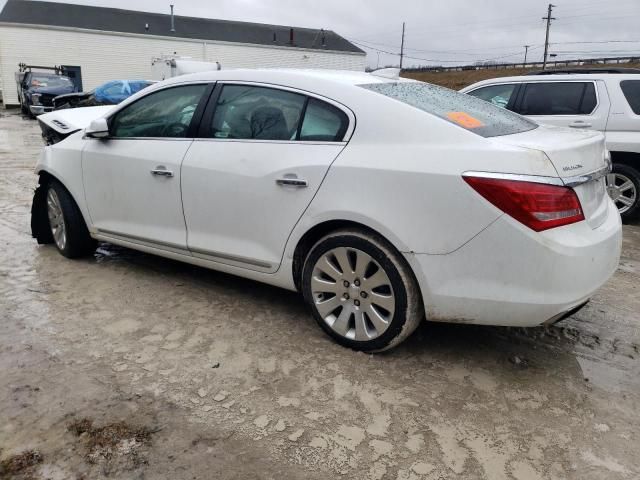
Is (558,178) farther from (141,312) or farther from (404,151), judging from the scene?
(141,312)

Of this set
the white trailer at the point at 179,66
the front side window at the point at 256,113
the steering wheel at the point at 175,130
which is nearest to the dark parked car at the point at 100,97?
the white trailer at the point at 179,66

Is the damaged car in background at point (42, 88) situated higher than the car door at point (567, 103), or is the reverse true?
the car door at point (567, 103)

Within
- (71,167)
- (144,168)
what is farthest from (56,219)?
(144,168)

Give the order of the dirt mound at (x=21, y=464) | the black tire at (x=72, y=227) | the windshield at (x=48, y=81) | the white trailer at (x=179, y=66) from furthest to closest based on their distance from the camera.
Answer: the white trailer at (x=179, y=66)
the windshield at (x=48, y=81)
the black tire at (x=72, y=227)
the dirt mound at (x=21, y=464)

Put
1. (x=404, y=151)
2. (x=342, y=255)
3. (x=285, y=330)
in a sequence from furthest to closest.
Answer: (x=285, y=330)
(x=342, y=255)
(x=404, y=151)

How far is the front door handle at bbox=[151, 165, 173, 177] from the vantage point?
12.2 ft

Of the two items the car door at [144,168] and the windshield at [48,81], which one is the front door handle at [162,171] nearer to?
the car door at [144,168]

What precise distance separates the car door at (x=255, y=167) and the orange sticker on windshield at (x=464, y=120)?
55 cm

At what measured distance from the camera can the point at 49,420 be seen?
2543 millimetres

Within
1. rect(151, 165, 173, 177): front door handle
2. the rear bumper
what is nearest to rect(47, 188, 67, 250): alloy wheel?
rect(151, 165, 173, 177): front door handle

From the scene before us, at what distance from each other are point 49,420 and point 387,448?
154 cm

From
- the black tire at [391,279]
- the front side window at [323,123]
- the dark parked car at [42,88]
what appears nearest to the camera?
the black tire at [391,279]

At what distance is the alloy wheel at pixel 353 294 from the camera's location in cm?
297

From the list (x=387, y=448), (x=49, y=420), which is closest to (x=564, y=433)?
(x=387, y=448)
